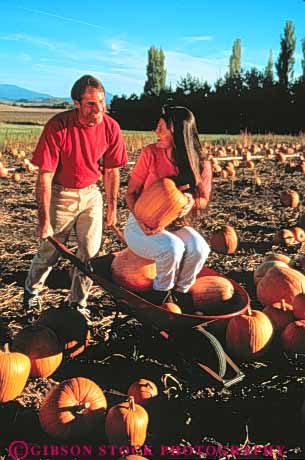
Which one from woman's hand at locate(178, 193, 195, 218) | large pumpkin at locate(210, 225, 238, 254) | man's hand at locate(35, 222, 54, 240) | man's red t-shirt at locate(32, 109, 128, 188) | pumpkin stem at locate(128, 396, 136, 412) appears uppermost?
man's red t-shirt at locate(32, 109, 128, 188)

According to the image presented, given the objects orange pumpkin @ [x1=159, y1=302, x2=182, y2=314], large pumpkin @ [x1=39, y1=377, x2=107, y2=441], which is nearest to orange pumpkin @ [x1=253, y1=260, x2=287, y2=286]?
orange pumpkin @ [x1=159, y1=302, x2=182, y2=314]

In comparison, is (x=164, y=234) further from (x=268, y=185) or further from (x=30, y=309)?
(x=268, y=185)

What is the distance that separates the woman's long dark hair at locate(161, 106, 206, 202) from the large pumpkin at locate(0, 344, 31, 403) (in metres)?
1.60

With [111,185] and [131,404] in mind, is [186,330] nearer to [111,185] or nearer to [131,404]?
[131,404]

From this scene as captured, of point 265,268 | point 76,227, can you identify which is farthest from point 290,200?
point 76,227

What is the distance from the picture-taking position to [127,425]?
276cm

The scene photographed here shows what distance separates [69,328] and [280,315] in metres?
1.59

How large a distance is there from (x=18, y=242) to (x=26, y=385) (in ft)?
11.7

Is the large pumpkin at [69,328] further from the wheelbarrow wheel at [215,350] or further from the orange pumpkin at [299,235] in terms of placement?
the orange pumpkin at [299,235]

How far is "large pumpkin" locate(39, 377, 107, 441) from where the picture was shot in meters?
2.88

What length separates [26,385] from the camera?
11.6 ft

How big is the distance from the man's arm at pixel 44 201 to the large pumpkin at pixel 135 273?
691 millimetres

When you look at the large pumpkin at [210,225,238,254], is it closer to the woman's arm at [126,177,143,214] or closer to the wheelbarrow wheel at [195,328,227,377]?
the woman's arm at [126,177,143,214]

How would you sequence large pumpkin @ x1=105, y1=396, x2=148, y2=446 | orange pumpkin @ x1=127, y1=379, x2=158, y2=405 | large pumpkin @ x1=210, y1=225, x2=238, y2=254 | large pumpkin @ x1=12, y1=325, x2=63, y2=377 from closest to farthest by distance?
large pumpkin @ x1=105, y1=396, x2=148, y2=446
orange pumpkin @ x1=127, y1=379, x2=158, y2=405
large pumpkin @ x1=12, y1=325, x2=63, y2=377
large pumpkin @ x1=210, y1=225, x2=238, y2=254
